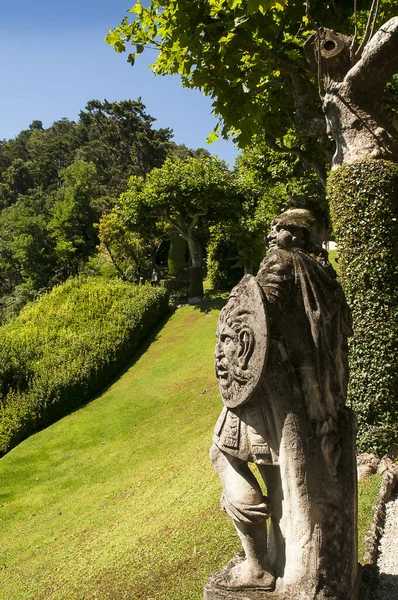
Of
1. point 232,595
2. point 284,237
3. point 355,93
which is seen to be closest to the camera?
point 232,595

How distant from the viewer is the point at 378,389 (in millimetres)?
8023

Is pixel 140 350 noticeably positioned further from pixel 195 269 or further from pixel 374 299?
pixel 374 299

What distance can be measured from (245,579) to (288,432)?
1.24 metres

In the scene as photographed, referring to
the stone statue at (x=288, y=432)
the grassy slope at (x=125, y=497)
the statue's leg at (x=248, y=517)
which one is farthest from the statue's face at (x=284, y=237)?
the grassy slope at (x=125, y=497)

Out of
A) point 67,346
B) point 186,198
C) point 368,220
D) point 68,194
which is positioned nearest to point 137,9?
point 368,220

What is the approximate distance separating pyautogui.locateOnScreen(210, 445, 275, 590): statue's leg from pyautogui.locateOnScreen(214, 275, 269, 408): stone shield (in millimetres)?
535

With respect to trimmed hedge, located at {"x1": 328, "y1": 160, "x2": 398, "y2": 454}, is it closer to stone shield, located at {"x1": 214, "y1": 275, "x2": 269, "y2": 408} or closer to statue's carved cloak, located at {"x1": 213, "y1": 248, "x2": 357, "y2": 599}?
statue's carved cloak, located at {"x1": 213, "y1": 248, "x2": 357, "y2": 599}

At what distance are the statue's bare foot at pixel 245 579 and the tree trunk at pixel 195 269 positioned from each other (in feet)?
73.8

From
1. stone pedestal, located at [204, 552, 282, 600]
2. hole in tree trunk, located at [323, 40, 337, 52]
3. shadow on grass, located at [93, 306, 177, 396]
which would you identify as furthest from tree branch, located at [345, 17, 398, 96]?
shadow on grass, located at [93, 306, 177, 396]

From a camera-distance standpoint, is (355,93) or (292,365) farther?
(355,93)

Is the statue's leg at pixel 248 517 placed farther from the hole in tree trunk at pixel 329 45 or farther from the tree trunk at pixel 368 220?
the hole in tree trunk at pixel 329 45

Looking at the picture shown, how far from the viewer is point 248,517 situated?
11.3 feet

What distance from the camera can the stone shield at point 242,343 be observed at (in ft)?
10.5

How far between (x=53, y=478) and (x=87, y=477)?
3.91ft
